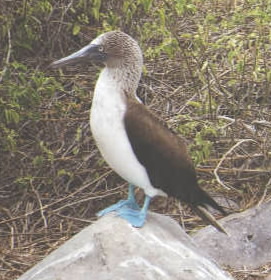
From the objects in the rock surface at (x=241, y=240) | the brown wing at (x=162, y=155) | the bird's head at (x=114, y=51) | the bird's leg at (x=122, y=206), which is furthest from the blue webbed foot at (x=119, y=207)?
the rock surface at (x=241, y=240)

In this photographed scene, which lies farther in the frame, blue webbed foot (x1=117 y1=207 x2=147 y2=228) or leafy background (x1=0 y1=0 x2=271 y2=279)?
leafy background (x1=0 y1=0 x2=271 y2=279)

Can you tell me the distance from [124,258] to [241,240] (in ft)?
6.60

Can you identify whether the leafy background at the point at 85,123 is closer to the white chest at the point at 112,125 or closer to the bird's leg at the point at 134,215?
the bird's leg at the point at 134,215

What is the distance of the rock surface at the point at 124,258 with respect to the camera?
3672 mm

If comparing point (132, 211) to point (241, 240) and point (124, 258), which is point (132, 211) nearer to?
point (124, 258)

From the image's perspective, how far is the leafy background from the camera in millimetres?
5777

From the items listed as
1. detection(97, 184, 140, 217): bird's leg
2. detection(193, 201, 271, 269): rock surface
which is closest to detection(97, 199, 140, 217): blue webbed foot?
detection(97, 184, 140, 217): bird's leg

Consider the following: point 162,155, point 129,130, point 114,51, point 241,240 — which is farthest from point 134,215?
point 241,240

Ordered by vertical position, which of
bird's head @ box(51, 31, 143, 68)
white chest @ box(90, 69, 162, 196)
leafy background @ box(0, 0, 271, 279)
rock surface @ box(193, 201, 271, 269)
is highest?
bird's head @ box(51, 31, 143, 68)

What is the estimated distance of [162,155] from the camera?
4.04m

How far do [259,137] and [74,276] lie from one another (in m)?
2.91

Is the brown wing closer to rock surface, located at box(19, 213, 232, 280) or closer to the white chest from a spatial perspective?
the white chest

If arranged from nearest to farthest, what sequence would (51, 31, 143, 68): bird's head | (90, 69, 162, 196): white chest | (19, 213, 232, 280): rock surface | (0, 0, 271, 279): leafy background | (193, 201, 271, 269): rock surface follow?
(19, 213, 232, 280): rock surface
(90, 69, 162, 196): white chest
(51, 31, 143, 68): bird's head
(193, 201, 271, 269): rock surface
(0, 0, 271, 279): leafy background

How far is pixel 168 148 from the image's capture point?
4043 mm
